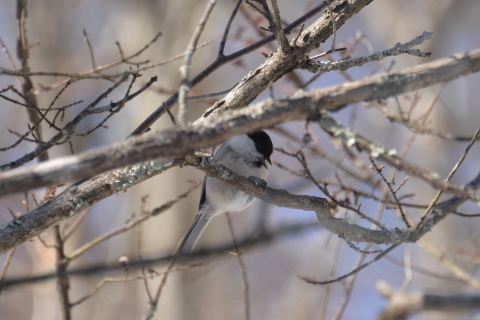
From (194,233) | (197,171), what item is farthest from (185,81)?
(197,171)

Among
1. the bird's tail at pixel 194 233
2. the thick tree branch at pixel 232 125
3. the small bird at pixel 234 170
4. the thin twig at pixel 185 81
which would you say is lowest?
the thick tree branch at pixel 232 125

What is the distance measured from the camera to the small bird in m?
3.23

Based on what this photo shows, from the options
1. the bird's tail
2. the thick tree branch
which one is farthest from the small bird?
the thick tree branch

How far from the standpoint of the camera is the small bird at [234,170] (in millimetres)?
3232

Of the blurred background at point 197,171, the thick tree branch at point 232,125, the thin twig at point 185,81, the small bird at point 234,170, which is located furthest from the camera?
the blurred background at point 197,171

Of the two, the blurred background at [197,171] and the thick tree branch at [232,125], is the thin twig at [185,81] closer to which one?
the thick tree branch at [232,125]

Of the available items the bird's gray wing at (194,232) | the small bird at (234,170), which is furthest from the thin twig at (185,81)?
the bird's gray wing at (194,232)

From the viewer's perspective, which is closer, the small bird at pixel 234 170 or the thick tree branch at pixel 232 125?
the thick tree branch at pixel 232 125

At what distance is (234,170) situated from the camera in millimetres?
3232

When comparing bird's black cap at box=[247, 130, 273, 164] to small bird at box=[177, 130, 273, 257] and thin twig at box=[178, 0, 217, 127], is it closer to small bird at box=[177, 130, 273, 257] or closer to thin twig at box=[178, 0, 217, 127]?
small bird at box=[177, 130, 273, 257]

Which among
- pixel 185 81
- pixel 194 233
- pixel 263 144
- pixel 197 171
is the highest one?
pixel 197 171

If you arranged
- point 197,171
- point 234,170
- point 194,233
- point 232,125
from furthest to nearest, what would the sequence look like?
point 197,171 < point 194,233 < point 234,170 < point 232,125

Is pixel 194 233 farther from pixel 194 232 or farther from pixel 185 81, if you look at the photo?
pixel 185 81

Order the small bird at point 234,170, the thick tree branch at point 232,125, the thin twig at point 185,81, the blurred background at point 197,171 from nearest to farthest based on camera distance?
the thick tree branch at point 232,125, the thin twig at point 185,81, the small bird at point 234,170, the blurred background at point 197,171
